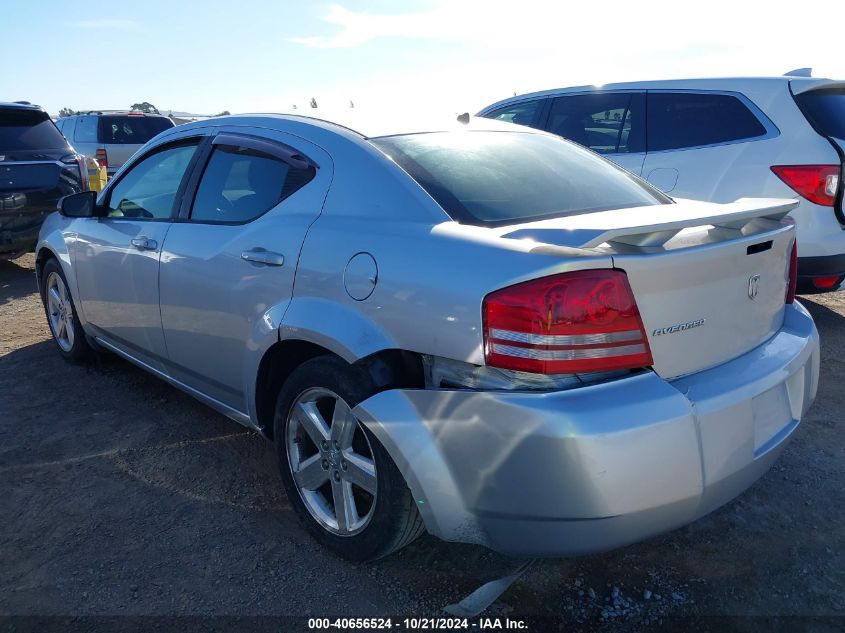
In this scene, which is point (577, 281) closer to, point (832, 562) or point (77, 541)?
point (832, 562)

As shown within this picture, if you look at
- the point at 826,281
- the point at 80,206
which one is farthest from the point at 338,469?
the point at 826,281

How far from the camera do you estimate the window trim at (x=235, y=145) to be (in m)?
2.90

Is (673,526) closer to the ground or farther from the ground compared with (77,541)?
farther from the ground

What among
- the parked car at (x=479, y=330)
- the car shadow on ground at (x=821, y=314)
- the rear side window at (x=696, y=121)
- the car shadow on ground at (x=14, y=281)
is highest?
the rear side window at (x=696, y=121)

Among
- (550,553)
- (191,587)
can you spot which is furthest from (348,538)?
(550,553)

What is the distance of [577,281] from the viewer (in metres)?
1.99

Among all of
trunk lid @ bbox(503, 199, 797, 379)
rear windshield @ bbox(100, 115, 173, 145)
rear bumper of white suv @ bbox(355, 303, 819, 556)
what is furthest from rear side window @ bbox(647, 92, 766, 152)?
rear windshield @ bbox(100, 115, 173, 145)

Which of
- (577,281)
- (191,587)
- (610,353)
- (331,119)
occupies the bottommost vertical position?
(191,587)

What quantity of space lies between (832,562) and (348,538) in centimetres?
175

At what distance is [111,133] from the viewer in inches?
521

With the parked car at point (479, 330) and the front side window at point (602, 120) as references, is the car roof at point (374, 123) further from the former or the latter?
the front side window at point (602, 120)

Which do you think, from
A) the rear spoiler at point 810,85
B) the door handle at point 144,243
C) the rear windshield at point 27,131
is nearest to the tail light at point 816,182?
the rear spoiler at point 810,85

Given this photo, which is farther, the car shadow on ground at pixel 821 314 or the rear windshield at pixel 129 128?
the rear windshield at pixel 129 128

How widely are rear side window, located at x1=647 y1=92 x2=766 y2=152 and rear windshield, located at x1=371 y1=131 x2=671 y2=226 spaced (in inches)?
95.1
